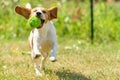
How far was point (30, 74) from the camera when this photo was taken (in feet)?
23.0

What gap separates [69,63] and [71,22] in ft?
13.8

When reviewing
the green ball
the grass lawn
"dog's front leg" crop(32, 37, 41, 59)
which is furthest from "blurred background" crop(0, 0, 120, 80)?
the green ball

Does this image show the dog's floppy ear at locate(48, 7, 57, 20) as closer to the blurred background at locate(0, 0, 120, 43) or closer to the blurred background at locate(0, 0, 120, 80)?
the blurred background at locate(0, 0, 120, 80)

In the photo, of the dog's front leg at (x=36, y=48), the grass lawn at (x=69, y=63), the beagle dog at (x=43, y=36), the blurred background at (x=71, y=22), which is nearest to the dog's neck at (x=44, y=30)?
the beagle dog at (x=43, y=36)

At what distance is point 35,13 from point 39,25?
0.59ft

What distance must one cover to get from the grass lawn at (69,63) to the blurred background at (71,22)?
3.38ft

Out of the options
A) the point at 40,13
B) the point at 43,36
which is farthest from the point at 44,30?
the point at 40,13

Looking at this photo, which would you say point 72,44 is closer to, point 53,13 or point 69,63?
point 69,63

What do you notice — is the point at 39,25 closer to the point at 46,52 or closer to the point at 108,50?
the point at 46,52

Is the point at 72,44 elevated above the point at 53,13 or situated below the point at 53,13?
below

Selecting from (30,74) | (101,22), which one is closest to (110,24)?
(101,22)

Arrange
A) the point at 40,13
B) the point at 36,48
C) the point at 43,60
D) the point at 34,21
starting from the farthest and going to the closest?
the point at 43,60
the point at 36,48
the point at 40,13
the point at 34,21

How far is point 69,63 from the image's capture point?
812cm

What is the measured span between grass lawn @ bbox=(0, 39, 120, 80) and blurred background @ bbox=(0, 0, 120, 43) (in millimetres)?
1030
